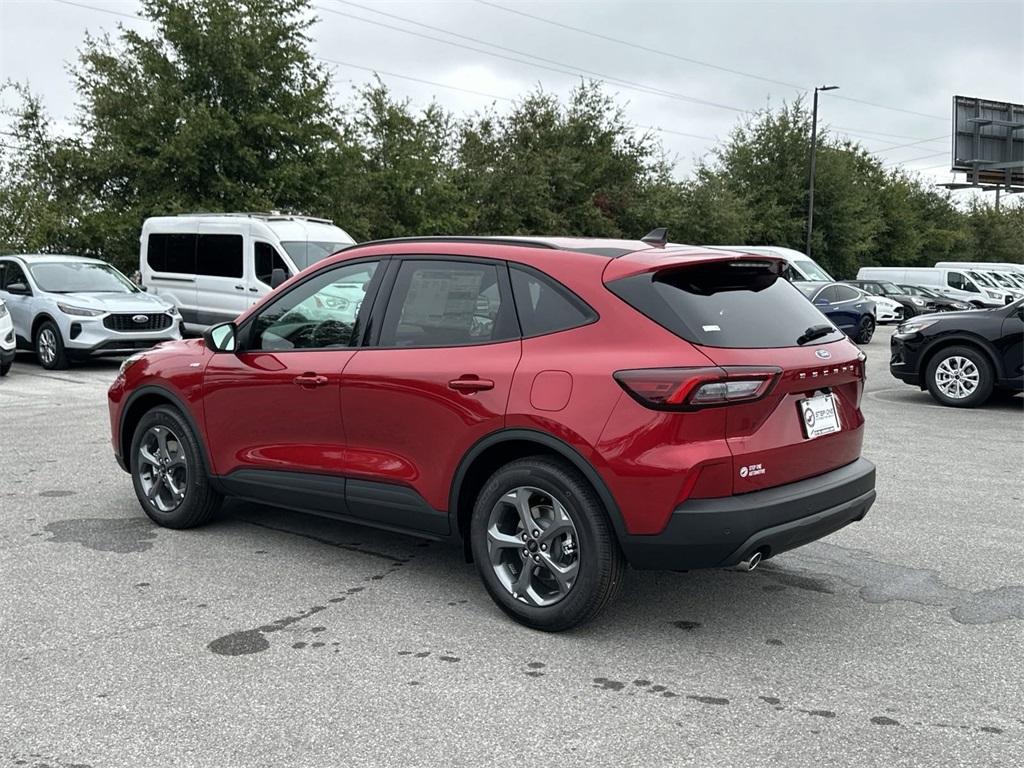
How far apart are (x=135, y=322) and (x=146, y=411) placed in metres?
9.55

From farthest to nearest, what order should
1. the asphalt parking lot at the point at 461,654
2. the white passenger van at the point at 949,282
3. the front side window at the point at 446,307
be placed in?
the white passenger van at the point at 949,282 < the front side window at the point at 446,307 < the asphalt parking lot at the point at 461,654

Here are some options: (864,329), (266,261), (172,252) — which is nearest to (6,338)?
(266,261)

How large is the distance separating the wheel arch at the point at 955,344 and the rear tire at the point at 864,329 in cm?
1196

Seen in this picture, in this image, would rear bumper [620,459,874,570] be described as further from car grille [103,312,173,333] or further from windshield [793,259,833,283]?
windshield [793,259,833,283]

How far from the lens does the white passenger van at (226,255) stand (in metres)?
18.5

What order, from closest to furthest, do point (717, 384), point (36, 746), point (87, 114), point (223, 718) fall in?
point (36, 746) < point (223, 718) < point (717, 384) < point (87, 114)

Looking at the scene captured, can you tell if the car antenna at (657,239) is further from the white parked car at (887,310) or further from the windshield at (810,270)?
the white parked car at (887,310)

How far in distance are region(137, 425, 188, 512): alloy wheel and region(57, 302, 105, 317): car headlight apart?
376 inches

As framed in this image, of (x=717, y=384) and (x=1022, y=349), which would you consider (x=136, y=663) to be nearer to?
(x=717, y=384)

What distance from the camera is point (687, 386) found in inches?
152

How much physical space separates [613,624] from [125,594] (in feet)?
7.15

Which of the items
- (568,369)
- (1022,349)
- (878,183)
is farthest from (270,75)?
(878,183)

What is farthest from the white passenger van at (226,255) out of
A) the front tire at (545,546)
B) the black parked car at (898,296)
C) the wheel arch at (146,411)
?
the black parked car at (898,296)

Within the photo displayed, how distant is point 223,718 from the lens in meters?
3.44
